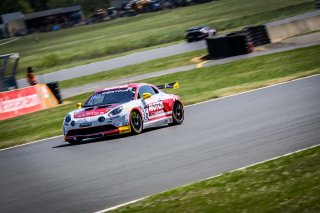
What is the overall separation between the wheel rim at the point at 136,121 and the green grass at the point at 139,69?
21.1m

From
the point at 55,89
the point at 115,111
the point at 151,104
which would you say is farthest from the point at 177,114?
the point at 55,89

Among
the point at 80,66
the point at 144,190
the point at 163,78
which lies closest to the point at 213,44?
the point at 163,78

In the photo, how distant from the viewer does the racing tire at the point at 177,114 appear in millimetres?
17016

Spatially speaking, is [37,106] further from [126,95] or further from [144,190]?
[144,190]

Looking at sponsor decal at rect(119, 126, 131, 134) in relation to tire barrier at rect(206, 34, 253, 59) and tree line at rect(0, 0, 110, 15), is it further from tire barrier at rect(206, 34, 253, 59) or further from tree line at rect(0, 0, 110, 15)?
tree line at rect(0, 0, 110, 15)

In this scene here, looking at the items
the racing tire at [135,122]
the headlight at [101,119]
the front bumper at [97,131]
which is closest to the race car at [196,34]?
the racing tire at [135,122]

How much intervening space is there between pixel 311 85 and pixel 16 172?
33.4 feet

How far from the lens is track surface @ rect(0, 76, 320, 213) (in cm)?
970

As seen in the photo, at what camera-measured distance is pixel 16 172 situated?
1252 centimetres

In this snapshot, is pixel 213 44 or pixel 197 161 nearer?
pixel 197 161

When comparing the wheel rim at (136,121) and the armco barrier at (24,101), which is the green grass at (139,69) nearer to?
the armco barrier at (24,101)

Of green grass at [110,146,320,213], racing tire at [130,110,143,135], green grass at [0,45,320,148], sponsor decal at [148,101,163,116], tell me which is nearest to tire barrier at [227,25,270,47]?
green grass at [0,45,320,148]

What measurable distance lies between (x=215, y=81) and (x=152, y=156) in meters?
14.5

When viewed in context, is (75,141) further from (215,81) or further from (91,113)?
(215,81)
